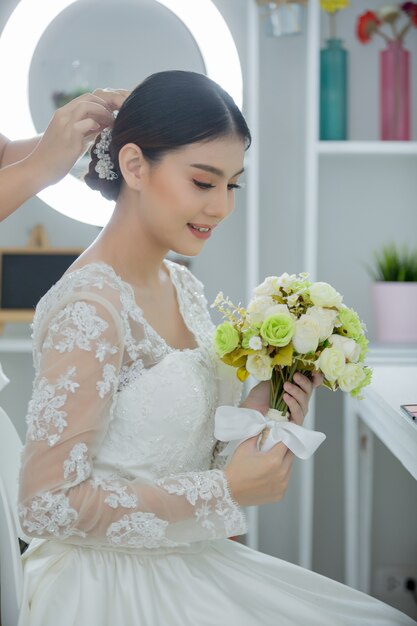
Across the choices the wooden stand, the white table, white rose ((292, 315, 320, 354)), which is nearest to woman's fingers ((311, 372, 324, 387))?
white rose ((292, 315, 320, 354))

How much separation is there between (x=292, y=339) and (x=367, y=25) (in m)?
1.70

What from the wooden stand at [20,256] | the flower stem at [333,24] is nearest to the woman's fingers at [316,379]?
the wooden stand at [20,256]

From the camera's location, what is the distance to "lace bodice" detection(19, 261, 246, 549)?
1315mm

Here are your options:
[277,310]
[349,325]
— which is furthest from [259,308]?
Result: [349,325]

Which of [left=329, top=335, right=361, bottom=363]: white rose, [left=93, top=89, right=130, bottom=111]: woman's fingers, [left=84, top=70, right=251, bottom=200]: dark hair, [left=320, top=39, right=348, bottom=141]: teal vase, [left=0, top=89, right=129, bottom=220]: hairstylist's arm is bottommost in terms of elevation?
[left=329, top=335, right=361, bottom=363]: white rose

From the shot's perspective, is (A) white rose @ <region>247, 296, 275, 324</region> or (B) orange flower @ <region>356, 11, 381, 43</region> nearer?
(A) white rose @ <region>247, 296, 275, 324</region>

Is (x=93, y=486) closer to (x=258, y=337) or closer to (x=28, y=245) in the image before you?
(x=258, y=337)

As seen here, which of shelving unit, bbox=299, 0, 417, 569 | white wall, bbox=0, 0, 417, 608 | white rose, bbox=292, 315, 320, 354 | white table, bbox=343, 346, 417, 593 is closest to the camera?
white rose, bbox=292, 315, 320, 354

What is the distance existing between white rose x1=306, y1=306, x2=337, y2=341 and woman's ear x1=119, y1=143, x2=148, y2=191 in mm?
370

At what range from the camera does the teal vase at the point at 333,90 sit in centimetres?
277

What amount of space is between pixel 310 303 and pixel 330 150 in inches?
51.5

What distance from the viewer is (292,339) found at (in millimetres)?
1450

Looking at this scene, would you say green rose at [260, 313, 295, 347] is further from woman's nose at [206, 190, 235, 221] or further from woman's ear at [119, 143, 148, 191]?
woman's ear at [119, 143, 148, 191]

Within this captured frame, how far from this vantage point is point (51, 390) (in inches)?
51.8
